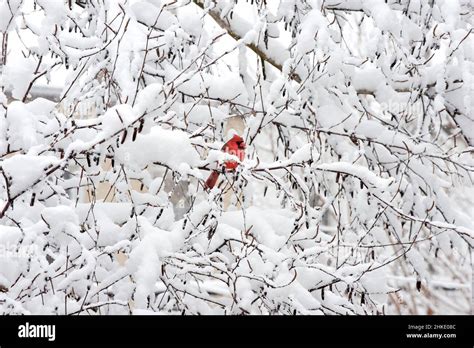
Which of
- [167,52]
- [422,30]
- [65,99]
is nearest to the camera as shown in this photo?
[65,99]

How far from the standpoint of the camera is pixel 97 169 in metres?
3.38

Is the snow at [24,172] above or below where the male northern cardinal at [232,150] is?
below

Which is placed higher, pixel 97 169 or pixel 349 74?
pixel 349 74

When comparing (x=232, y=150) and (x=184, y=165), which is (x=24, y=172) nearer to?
(x=184, y=165)

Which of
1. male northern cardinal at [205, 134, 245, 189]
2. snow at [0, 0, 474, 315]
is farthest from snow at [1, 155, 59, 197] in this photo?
male northern cardinal at [205, 134, 245, 189]

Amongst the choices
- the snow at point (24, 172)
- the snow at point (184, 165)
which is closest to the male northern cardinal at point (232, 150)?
the snow at point (184, 165)

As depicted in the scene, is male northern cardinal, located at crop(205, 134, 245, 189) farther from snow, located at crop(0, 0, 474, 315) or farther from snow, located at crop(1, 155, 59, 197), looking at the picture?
snow, located at crop(1, 155, 59, 197)

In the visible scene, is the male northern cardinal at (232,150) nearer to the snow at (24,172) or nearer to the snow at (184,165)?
the snow at (184,165)

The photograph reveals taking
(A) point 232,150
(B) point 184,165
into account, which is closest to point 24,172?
(B) point 184,165

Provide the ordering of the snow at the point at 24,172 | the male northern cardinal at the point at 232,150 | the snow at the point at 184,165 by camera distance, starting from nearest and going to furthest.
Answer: the snow at the point at 24,172 → the snow at the point at 184,165 → the male northern cardinal at the point at 232,150

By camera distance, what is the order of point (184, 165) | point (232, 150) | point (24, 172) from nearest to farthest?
1. point (24, 172)
2. point (184, 165)
3. point (232, 150)
